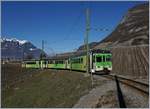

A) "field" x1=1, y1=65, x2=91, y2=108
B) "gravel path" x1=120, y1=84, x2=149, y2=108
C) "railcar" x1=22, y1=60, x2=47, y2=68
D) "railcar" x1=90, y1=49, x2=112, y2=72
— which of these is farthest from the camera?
"railcar" x1=22, y1=60, x2=47, y2=68

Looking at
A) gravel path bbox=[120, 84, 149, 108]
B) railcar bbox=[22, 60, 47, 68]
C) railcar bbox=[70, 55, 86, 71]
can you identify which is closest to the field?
gravel path bbox=[120, 84, 149, 108]

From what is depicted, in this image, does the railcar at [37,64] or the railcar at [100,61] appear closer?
the railcar at [100,61]

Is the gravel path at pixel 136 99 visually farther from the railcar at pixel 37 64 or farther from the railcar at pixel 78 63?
the railcar at pixel 37 64

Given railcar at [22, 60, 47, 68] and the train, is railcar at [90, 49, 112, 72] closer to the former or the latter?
the train

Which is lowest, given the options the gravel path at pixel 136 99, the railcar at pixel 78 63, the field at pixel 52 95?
the field at pixel 52 95

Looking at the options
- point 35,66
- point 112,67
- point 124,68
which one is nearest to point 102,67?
point 112,67

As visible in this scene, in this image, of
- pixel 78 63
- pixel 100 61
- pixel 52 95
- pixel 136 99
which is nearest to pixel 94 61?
pixel 100 61

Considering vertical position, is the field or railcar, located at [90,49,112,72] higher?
railcar, located at [90,49,112,72]

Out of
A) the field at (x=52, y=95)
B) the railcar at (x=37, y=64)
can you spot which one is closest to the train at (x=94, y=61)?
the field at (x=52, y=95)

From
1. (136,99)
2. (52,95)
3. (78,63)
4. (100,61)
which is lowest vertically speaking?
(52,95)

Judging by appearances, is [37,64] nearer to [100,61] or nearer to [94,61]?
[100,61]

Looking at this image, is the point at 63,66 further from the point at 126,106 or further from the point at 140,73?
the point at 126,106

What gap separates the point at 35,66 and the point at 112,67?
62631 millimetres

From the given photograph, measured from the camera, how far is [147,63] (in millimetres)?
34000
